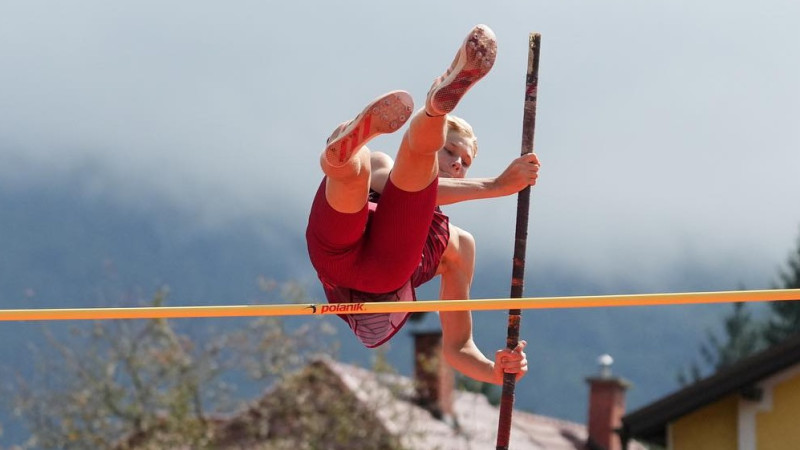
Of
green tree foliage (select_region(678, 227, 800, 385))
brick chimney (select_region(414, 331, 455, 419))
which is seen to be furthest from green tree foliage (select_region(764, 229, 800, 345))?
brick chimney (select_region(414, 331, 455, 419))

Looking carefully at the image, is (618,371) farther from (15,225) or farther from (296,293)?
(296,293)

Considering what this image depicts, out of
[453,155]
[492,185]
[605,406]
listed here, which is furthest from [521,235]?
[605,406]

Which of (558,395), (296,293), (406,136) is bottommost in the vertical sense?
(558,395)

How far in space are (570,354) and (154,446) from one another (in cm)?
4724

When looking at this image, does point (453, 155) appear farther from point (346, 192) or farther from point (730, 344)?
point (730, 344)

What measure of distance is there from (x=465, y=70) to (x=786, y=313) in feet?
110

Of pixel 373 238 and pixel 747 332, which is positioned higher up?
pixel 373 238

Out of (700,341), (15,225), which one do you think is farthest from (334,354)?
(15,225)

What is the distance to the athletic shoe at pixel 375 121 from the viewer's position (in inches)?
216

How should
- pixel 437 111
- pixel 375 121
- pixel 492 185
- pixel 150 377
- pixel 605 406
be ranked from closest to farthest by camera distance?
pixel 375 121
pixel 437 111
pixel 492 185
pixel 150 377
pixel 605 406

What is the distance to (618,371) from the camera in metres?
65.6

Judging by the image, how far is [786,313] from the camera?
3781 cm

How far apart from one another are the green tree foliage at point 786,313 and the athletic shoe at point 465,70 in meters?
32.4

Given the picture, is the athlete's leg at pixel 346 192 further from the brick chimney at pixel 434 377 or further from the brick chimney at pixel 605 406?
the brick chimney at pixel 605 406
